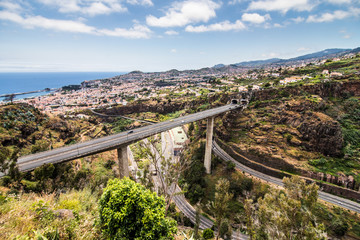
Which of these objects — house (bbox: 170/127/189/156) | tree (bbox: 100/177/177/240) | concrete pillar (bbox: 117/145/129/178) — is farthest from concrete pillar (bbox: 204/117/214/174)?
tree (bbox: 100/177/177/240)

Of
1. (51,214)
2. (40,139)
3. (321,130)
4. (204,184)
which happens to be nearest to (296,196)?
(204,184)

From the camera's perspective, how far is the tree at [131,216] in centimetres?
798

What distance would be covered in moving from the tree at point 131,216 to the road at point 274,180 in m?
34.6

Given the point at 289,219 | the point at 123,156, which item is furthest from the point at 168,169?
the point at 289,219

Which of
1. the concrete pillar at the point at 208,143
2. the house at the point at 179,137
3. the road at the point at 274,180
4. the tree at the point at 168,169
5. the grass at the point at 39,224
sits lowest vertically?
the house at the point at 179,137

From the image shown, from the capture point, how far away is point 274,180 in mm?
35469

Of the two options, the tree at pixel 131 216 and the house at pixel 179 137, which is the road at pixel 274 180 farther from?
the tree at pixel 131 216

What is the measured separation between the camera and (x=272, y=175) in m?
36.6

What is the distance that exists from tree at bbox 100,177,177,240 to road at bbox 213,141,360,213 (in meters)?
34.6

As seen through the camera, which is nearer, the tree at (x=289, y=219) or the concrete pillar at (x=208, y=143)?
the tree at (x=289, y=219)

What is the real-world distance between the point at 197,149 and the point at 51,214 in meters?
41.8

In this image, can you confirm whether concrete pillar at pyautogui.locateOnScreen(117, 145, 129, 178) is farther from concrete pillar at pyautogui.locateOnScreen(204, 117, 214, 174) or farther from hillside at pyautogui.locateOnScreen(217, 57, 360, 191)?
hillside at pyautogui.locateOnScreen(217, 57, 360, 191)

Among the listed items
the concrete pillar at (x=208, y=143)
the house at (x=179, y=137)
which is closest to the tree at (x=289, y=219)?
the concrete pillar at (x=208, y=143)

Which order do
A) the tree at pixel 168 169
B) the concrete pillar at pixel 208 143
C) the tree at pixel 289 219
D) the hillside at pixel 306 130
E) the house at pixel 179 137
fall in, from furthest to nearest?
the house at pixel 179 137
the concrete pillar at pixel 208 143
the hillside at pixel 306 130
the tree at pixel 289 219
the tree at pixel 168 169
